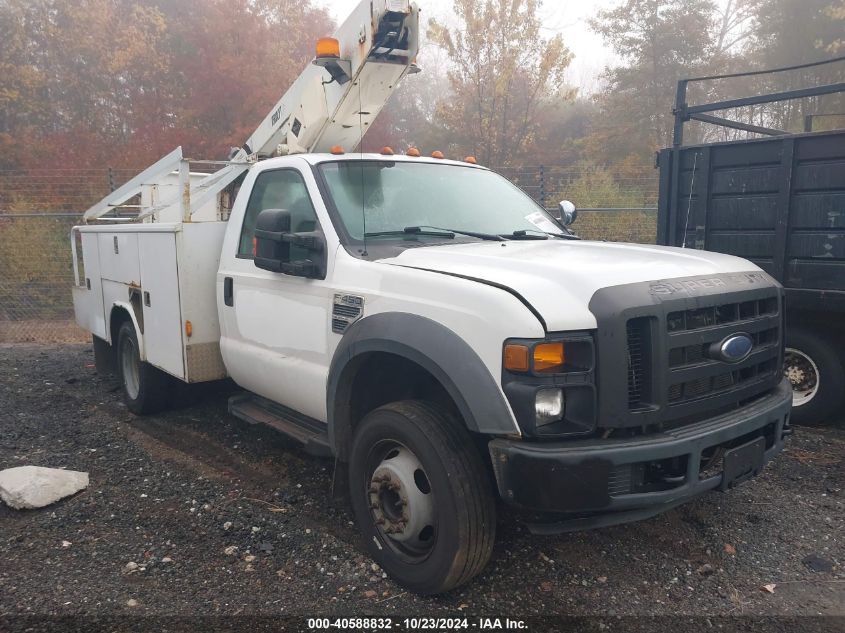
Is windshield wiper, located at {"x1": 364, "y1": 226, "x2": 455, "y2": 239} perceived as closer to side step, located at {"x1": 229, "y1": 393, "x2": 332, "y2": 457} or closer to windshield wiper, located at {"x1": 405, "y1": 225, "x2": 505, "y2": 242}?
windshield wiper, located at {"x1": 405, "y1": 225, "x2": 505, "y2": 242}

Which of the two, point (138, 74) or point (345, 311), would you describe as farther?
point (138, 74)

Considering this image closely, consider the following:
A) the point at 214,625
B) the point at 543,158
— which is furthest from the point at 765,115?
the point at 214,625

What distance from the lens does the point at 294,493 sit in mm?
4195

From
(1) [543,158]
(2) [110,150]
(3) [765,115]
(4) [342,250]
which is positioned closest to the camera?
(4) [342,250]

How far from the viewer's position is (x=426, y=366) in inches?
115

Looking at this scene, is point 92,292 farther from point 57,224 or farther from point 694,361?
point 57,224

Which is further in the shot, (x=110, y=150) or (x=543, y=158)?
(x=543, y=158)

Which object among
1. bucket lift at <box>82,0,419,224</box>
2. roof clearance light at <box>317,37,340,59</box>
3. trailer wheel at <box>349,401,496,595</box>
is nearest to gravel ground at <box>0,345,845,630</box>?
trailer wheel at <box>349,401,496,595</box>

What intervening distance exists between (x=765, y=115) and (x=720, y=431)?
826 inches

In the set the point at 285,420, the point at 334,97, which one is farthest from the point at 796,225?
the point at 285,420

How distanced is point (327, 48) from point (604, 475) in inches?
138

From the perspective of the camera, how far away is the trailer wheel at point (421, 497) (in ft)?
9.27

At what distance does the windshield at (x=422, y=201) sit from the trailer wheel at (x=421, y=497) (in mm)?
1174

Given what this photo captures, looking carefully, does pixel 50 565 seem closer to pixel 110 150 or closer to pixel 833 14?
pixel 110 150
